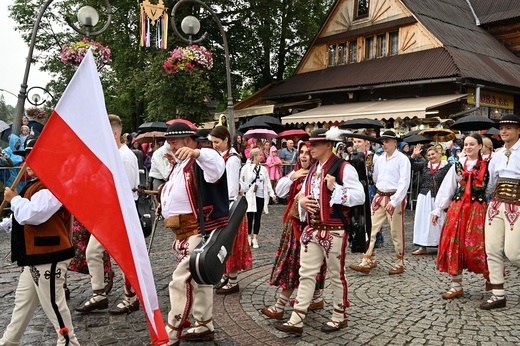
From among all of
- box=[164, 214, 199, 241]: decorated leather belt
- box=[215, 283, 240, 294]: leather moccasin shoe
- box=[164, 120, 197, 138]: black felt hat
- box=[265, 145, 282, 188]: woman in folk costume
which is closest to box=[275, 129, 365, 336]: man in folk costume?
box=[164, 214, 199, 241]: decorated leather belt

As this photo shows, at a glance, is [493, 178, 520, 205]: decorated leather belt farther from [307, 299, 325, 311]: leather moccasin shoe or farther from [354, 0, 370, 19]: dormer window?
[354, 0, 370, 19]: dormer window

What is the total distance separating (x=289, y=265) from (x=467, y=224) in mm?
2324

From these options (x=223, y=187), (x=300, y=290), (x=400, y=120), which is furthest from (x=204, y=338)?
(x=400, y=120)

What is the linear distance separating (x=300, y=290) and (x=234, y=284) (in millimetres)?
1659

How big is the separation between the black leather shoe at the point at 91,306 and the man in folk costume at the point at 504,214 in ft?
13.7

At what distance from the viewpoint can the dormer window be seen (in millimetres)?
23688

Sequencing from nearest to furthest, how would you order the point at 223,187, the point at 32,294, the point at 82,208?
1. the point at 82,208
2. the point at 32,294
3. the point at 223,187

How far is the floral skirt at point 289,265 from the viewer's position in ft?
17.0

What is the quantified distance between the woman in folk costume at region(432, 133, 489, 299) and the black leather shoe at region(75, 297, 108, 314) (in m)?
3.91

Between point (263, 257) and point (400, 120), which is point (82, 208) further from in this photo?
point (400, 120)

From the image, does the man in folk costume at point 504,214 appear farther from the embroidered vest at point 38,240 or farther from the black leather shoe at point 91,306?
the embroidered vest at point 38,240

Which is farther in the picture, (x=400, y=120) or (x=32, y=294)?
(x=400, y=120)

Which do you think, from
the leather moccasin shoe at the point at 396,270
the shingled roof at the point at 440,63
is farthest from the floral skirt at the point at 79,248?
the shingled roof at the point at 440,63

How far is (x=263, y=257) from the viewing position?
26.6 ft
